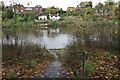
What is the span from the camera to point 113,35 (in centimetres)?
912

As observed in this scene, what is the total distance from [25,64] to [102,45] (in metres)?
5.29

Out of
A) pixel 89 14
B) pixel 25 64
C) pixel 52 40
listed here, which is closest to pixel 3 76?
pixel 25 64

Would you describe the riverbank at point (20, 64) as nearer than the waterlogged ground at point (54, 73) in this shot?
No

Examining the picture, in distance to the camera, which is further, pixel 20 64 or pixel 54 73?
pixel 20 64

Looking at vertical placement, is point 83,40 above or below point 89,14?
below

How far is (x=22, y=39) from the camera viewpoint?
988 centimetres

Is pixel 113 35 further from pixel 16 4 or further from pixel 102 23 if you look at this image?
pixel 16 4

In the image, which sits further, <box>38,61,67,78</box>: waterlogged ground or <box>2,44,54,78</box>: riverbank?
<box>2,44,54,78</box>: riverbank

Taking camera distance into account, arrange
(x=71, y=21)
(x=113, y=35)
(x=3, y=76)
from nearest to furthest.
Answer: (x=3, y=76) → (x=113, y=35) → (x=71, y=21)

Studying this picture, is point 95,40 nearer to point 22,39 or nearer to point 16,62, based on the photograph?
point 22,39

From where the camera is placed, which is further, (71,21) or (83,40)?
(71,21)

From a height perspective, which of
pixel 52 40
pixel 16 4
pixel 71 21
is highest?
pixel 16 4

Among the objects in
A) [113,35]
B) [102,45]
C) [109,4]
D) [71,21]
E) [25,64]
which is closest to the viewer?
[25,64]

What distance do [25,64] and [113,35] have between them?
17.4 ft
